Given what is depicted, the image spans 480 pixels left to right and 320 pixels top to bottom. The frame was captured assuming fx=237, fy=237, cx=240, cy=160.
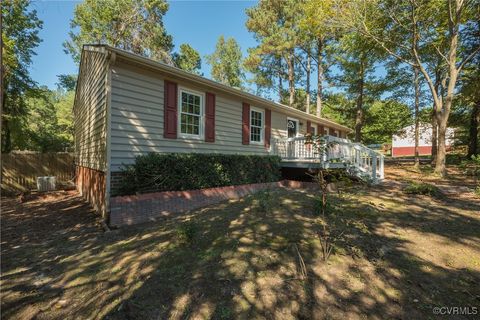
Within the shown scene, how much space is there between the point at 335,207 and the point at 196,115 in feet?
15.9

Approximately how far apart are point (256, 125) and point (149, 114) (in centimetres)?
477

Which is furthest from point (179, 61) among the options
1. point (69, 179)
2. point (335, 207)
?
point (335, 207)

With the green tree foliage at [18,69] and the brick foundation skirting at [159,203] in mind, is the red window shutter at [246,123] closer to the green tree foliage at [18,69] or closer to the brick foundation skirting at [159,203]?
the brick foundation skirting at [159,203]

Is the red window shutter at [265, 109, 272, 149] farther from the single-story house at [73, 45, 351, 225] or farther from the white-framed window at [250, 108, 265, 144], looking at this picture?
the single-story house at [73, 45, 351, 225]

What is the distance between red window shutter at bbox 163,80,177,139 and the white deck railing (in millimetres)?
4379

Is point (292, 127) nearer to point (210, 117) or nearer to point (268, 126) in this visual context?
point (268, 126)

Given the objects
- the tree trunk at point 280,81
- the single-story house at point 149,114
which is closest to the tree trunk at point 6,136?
the single-story house at point 149,114

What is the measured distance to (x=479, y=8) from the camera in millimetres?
9500

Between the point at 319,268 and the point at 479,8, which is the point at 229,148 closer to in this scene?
the point at 319,268

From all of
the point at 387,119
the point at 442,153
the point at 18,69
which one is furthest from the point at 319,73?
the point at 18,69

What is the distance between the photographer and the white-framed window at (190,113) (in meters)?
7.12

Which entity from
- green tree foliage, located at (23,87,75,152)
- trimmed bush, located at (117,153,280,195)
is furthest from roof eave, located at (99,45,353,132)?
green tree foliage, located at (23,87,75,152)

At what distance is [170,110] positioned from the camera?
22.1 ft

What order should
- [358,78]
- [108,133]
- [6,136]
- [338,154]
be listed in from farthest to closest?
1. [358,78]
2. [6,136]
3. [338,154]
4. [108,133]
